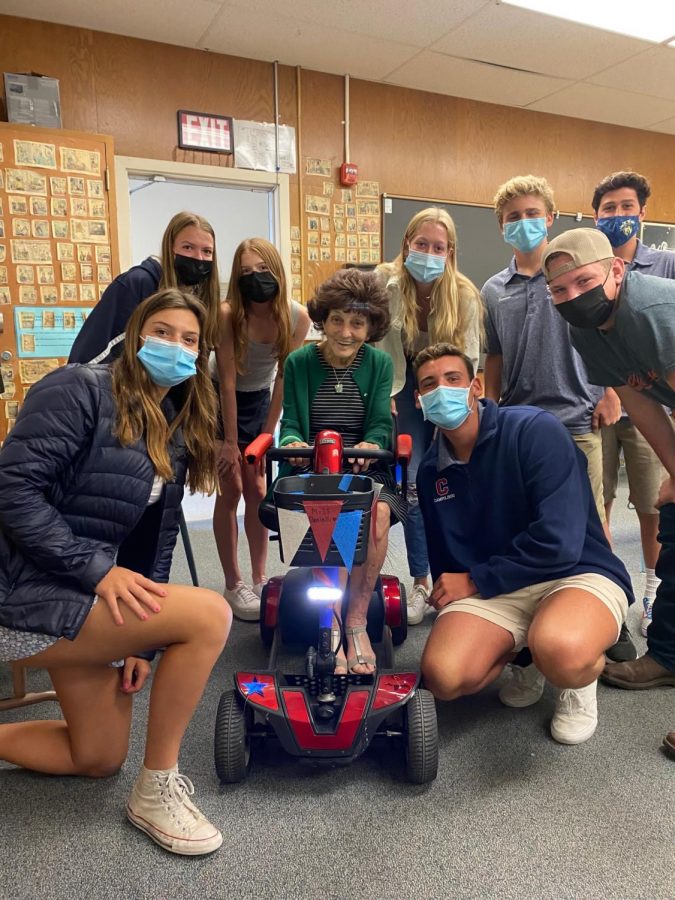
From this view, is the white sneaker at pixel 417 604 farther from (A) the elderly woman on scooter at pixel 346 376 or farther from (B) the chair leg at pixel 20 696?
(B) the chair leg at pixel 20 696

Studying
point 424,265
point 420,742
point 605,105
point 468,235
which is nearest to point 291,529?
point 420,742

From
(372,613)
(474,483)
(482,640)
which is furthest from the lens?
(372,613)

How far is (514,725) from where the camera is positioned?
75.9 inches

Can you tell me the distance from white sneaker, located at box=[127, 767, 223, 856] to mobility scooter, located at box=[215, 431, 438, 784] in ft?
0.49

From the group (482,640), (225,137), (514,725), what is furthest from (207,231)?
(225,137)

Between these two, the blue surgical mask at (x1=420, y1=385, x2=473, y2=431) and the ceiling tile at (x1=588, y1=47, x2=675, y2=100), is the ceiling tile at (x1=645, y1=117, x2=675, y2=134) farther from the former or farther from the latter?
the blue surgical mask at (x1=420, y1=385, x2=473, y2=431)

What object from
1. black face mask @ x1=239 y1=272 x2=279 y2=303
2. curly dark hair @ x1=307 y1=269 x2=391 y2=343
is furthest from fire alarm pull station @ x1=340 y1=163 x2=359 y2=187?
curly dark hair @ x1=307 y1=269 x2=391 y2=343

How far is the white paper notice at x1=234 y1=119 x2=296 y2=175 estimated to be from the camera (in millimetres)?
4188

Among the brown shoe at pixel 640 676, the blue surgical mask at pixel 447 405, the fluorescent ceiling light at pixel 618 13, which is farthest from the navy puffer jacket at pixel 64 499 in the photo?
the fluorescent ceiling light at pixel 618 13

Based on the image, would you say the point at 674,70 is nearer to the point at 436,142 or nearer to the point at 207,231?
the point at 436,142

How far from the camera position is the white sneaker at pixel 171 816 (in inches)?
56.0

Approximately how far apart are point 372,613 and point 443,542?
1.20 ft

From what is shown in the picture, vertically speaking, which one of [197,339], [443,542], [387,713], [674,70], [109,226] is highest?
[674,70]

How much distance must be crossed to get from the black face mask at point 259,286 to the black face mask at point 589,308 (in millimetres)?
1031
